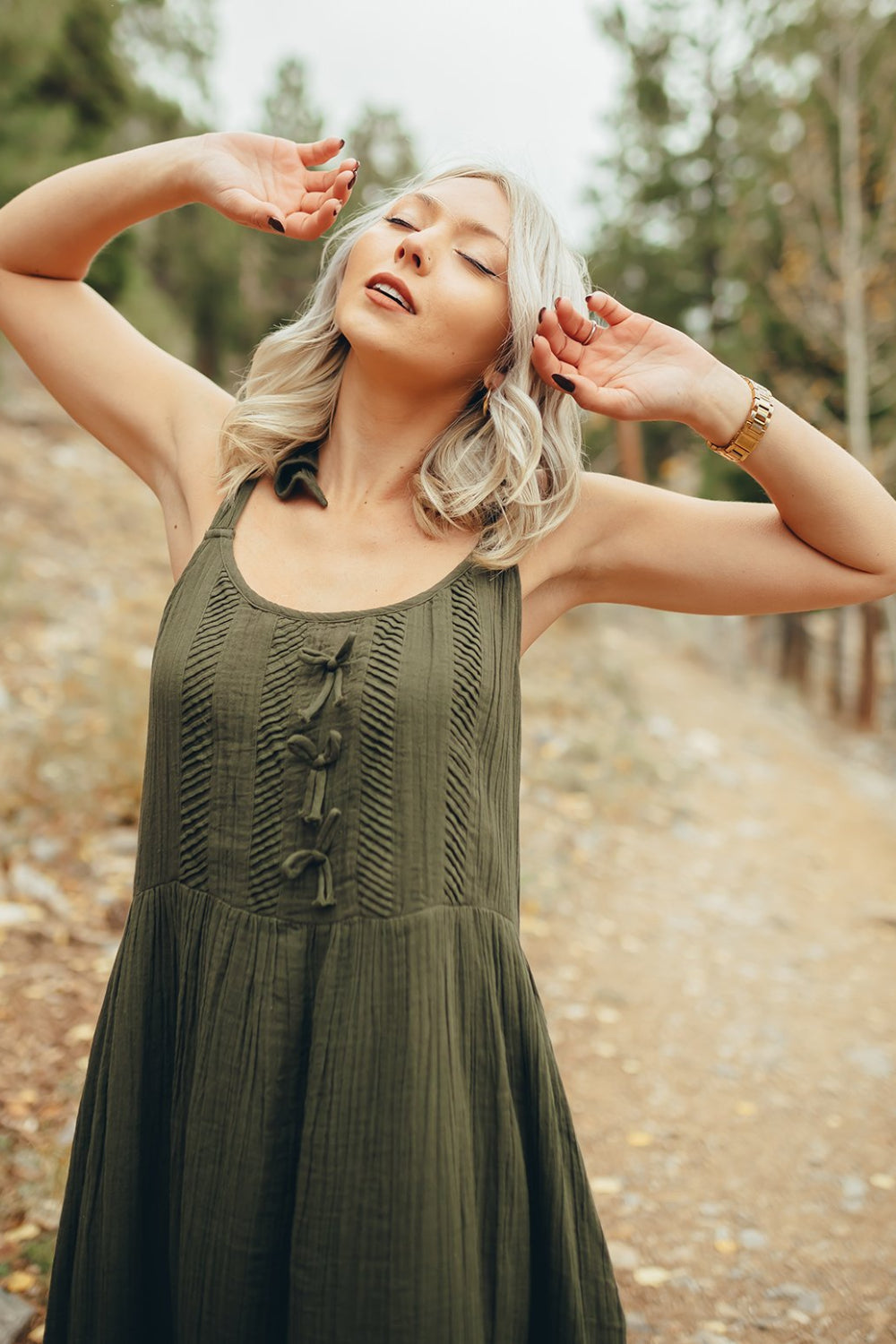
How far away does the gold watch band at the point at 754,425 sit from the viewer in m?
1.67

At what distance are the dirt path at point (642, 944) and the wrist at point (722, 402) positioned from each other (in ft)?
7.69

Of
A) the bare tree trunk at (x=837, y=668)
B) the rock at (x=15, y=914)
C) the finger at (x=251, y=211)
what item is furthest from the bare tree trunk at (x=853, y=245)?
the finger at (x=251, y=211)

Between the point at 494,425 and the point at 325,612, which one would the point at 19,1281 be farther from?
the point at 494,425

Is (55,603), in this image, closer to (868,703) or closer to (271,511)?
(271,511)

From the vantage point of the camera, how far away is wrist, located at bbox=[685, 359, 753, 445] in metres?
1.67

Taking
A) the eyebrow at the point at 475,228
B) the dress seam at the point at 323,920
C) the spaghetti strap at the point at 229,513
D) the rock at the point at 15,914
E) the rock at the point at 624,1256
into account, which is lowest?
the rock at the point at 624,1256

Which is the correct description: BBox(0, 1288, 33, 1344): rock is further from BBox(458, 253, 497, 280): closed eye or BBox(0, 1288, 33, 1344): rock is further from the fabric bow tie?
BBox(458, 253, 497, 280): closed eye

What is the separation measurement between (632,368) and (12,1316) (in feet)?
7.85

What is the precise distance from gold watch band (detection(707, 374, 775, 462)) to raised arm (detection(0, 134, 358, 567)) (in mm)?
786

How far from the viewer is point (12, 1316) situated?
2.31m

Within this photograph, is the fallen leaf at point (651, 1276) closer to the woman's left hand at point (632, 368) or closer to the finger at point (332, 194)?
the woman's left hand at point (632, 368)

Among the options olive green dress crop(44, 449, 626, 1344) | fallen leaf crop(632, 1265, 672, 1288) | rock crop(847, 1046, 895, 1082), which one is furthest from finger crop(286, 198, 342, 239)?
rock crop(847, 1046, 895, 1082)

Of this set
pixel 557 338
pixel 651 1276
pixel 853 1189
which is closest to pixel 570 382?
pixel 557 338

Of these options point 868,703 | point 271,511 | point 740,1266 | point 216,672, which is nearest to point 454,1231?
point 216,672
